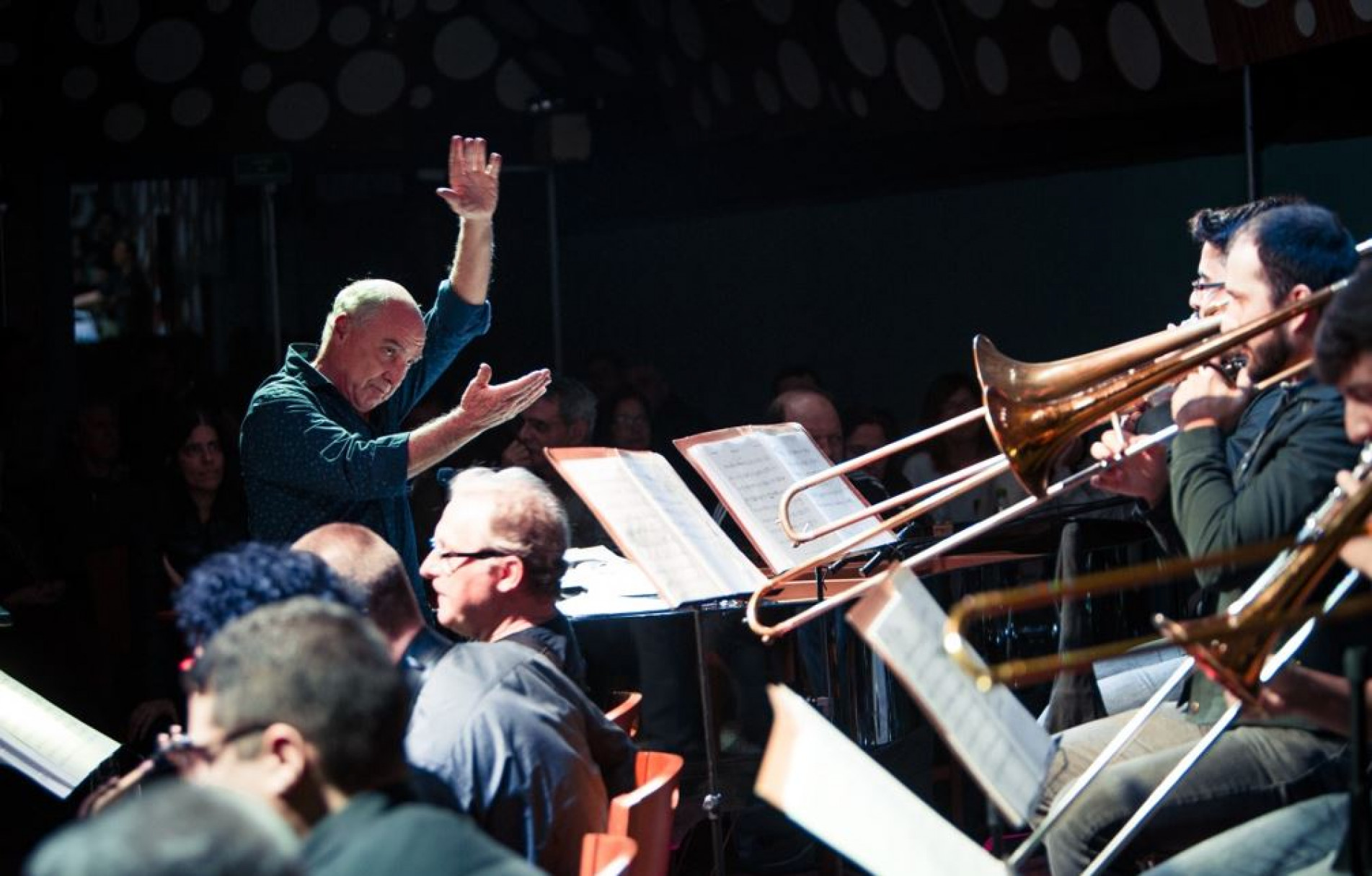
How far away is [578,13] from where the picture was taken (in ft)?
27.7

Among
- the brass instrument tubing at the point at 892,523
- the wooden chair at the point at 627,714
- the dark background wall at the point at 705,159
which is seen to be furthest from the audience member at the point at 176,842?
the dark background wall at the point at 705,159

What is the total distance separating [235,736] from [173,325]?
855cm

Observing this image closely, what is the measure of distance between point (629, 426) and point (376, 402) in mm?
2553

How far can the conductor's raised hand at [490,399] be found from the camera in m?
3.55

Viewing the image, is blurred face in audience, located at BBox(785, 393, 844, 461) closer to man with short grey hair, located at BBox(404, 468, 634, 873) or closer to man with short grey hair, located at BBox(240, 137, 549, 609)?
man with short grey hair, located at BBox(240, 137, 549, 609)

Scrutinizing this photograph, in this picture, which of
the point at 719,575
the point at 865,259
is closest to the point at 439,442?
the point at 719,575

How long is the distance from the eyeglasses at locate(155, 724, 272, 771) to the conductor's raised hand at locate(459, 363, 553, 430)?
155 centimetres

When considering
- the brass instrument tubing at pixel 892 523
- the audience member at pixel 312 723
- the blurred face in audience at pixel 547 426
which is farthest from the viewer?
the blurred face in audience at pixel 547 426

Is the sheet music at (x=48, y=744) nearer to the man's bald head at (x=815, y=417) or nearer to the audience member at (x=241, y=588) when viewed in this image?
the audience member at (x=241, y=588)

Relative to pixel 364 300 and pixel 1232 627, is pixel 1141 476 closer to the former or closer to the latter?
pixel 1232 627

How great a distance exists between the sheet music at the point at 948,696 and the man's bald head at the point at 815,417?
3.24 metres

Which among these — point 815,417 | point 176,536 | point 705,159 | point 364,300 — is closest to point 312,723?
point 364,300

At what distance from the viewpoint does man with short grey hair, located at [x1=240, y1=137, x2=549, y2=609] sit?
11.8 feet

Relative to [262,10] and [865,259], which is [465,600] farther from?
[262,10]
